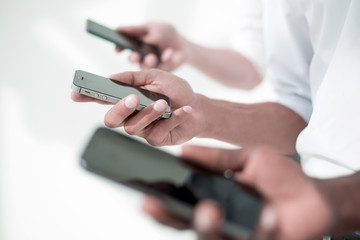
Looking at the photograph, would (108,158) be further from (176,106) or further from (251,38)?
(251,38)

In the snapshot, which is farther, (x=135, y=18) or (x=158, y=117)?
(x=135, y=18)

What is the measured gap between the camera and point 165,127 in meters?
0.66

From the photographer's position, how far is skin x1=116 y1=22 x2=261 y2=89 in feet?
3.29

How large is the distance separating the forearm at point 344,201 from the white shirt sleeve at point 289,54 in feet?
1.08

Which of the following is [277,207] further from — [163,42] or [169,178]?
[163,42]

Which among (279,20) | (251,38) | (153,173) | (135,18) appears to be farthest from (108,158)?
(135,18)

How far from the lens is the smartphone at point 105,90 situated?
0.62 metres

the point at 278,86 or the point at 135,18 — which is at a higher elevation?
the point at 135,18

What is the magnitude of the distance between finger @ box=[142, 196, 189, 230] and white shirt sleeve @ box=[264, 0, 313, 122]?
43 cm

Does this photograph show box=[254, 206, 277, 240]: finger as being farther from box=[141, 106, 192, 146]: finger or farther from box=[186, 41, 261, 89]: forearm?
box=[186, 41, 261, 89]: forearm

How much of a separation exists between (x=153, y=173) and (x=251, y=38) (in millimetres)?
594

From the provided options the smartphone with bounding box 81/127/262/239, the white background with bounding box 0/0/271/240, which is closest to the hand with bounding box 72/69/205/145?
the smartphone with bounding box 81/127/262/239

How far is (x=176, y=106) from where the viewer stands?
2.38 ft

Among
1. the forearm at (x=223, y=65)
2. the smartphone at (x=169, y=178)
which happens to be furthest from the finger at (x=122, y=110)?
the forearm at (x=223, y=65)
